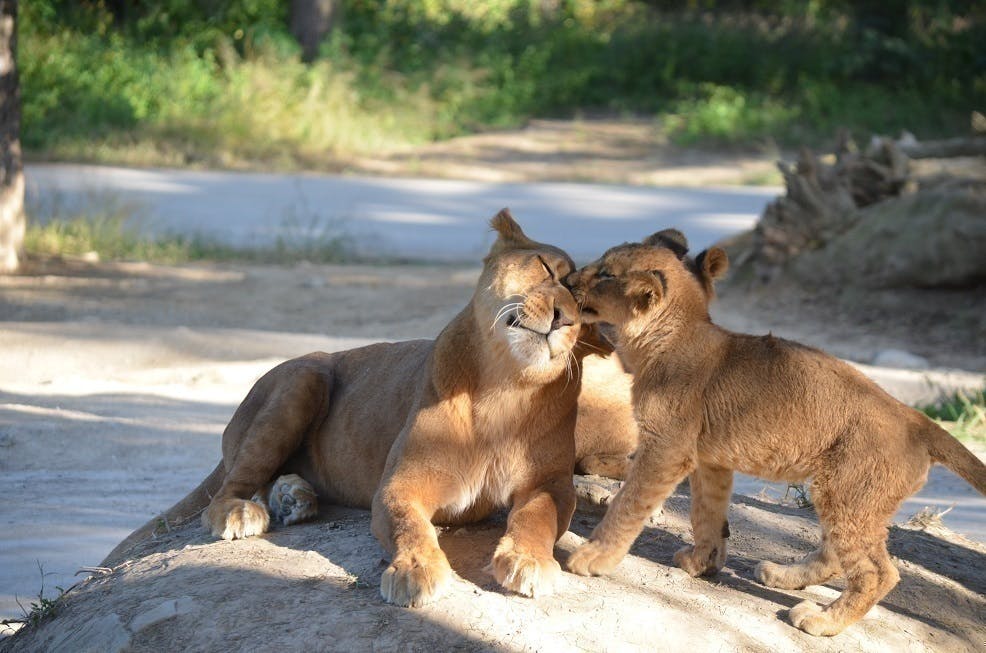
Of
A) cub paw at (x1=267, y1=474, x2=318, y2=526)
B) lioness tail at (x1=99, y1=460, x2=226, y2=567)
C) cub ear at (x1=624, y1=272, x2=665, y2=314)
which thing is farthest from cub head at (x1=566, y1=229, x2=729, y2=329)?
lioness tail at (x1=99, y1=460, x2=226, y2=567)

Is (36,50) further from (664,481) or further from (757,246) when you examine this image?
(664,481)

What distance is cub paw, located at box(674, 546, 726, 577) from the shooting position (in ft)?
15.4

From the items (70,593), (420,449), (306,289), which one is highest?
(420,449)

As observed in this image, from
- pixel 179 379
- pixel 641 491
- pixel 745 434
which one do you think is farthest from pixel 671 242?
pixel 179 379

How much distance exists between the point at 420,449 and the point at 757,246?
1034 centimetres

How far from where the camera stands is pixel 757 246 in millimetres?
14312

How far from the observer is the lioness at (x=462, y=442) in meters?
4.35

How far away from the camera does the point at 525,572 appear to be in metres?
4.16

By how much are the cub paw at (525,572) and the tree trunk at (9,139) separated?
10.7 m

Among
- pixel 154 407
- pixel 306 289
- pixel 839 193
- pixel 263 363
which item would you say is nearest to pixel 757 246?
pixel 839 193

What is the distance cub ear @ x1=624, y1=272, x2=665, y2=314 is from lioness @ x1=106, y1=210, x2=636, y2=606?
22 cm

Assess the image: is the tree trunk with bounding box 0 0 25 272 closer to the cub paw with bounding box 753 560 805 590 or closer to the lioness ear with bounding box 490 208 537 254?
the lioness ear with bounding box 490 208 537 254

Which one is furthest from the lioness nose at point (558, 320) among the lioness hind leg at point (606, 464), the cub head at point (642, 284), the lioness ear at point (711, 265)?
the lioness hind leg at point (606, 464)

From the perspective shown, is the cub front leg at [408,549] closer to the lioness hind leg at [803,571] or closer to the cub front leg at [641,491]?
the cub front leg at [641,491]
